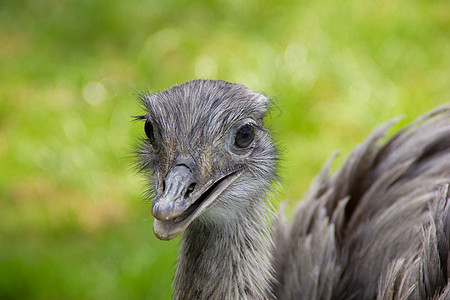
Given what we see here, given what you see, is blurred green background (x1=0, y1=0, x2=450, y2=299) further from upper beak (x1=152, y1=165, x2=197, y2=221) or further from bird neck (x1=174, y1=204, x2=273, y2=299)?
upper beak (x1=152, y1=165, x2=197, y2=221)

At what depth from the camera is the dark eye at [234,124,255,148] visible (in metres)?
1.87

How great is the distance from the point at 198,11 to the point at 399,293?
3.03 m

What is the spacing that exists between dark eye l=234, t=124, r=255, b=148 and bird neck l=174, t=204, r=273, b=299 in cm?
20

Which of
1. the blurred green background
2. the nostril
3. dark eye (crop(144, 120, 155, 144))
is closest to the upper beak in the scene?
the nostril

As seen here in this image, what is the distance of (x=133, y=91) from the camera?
396 centimetres

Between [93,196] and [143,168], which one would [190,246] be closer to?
[143,168]

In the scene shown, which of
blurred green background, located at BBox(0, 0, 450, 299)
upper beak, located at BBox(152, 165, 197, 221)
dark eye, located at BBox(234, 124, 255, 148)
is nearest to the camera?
upper beak, located at BBox(152, 165, 197, 221)

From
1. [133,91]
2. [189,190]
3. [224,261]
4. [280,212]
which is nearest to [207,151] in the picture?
[189,190]

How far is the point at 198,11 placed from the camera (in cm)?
454

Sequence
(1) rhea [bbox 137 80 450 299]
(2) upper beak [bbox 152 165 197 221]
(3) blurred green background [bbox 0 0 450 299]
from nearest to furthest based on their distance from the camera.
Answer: (2) upper beak [bbox 152 165 197 221], (1) rhea [bbox 137 80 450 299], (3) blurred green background [bbox 0 0 450 299]

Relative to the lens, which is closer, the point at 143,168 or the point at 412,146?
the point at 143,168

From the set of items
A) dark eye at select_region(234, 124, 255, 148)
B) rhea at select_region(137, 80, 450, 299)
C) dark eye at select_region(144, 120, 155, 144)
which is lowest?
rhea at select_region(137, 80, 450, 299)

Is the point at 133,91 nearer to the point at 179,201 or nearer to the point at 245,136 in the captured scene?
the point at 245,136

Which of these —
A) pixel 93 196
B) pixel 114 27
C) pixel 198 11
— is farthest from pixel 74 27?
pixel 93 196
